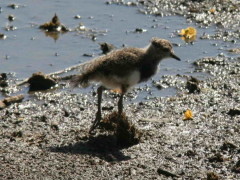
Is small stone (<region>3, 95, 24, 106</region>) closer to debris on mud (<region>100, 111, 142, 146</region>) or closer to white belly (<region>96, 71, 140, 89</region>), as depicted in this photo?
white belly (<region>96, 71, 140, 89</region>)

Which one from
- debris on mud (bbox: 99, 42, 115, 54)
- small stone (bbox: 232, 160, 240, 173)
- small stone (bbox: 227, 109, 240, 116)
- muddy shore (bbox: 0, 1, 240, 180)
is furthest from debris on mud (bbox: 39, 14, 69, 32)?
small stone (bbox: 232, 160, 240, 173)

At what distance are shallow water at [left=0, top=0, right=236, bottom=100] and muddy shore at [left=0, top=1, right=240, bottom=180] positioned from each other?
1.34 ft

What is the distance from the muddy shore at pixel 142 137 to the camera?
23.2 feet

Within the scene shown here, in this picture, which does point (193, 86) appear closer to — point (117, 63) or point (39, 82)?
point (117, 63)

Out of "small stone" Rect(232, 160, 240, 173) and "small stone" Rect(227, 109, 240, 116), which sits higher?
"small stone" Rect(227, 109, 240, 116)

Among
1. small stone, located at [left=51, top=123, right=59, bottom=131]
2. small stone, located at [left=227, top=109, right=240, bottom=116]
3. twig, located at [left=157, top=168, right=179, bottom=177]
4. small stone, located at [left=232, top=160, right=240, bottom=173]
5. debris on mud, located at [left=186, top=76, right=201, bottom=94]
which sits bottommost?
small stone, located at [left=51, top=123, right=59, bottom=131]

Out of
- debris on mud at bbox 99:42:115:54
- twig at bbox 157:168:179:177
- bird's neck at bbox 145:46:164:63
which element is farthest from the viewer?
debris on mud at bbox 99:42:115:54

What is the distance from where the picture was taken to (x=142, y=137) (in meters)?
7.87

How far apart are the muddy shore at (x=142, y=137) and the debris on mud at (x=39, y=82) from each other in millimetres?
164

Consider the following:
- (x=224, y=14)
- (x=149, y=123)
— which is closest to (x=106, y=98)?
(x=149, y=123)

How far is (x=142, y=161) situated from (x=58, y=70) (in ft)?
9.50

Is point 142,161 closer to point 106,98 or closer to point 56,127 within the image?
point 56,127

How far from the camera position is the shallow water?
33.0 feet

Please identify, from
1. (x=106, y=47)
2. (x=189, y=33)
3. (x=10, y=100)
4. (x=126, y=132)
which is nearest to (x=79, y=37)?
(x=106, y=47)
